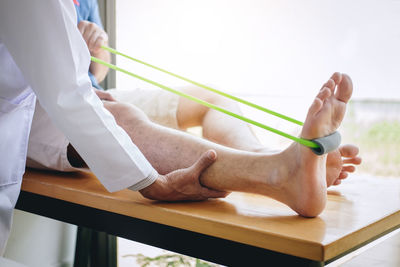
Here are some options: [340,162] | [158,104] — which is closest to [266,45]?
[158,104]

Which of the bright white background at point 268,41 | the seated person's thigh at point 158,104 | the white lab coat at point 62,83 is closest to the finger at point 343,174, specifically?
the white lab coat at point 62,83

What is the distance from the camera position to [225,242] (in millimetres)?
965

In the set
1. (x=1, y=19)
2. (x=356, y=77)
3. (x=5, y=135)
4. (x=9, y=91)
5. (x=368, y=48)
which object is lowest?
(x=356, y=77)

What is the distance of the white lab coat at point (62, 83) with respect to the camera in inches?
36.8

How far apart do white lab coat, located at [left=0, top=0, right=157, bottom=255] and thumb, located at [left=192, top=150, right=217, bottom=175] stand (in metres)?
0.11

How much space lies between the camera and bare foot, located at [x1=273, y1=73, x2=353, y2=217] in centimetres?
91

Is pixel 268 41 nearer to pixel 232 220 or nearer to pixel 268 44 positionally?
pixel 268 44

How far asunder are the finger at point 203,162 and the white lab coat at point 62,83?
A: 11cm

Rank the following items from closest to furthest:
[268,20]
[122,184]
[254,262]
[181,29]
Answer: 1. [254,262]
2. [122,184]
3. [181,29]
4. [268,20]

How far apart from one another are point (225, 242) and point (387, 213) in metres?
0.45

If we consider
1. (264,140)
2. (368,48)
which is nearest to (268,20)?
(368,48)

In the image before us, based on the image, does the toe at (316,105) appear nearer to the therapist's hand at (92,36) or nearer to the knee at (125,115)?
the knee at (125,115)

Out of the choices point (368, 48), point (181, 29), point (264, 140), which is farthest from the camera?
point (368, 48)

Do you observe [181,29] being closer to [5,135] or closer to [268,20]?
[268,20]
